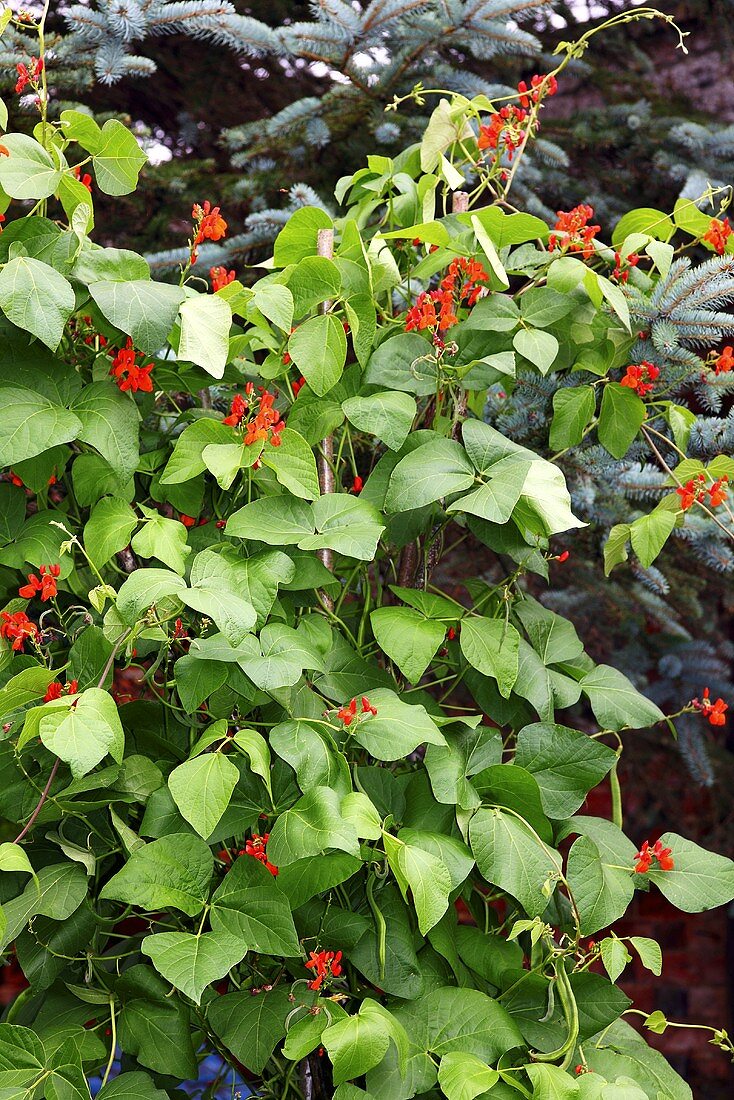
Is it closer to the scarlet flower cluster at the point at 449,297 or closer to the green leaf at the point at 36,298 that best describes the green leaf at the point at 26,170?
the green leaf at the point at 36,298

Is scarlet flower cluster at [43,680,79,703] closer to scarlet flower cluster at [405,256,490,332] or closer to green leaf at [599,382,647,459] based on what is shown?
scarlet flower cluster at [405,256,490,332]

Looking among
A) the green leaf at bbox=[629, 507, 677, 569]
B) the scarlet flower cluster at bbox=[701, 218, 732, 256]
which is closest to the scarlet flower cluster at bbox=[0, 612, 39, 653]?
the green leaf at bbox=[629, 507, 677, 569]

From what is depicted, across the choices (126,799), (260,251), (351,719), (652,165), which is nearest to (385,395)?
(351,719)

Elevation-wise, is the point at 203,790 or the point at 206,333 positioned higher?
the point at 206,333

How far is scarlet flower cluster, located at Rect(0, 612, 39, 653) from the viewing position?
2.61 feet

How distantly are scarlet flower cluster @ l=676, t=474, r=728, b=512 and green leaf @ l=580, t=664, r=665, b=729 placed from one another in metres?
0.19

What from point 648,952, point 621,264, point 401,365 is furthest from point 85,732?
point 621,264

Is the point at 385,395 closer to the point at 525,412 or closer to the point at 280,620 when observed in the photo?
the point at 280,620

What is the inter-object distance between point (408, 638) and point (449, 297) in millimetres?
299

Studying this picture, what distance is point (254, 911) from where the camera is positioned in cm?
78

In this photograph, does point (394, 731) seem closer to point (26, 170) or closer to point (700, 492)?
Answer: point (700, 492)

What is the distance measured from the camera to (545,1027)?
893mm

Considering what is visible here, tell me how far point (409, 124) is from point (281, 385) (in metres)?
0.75

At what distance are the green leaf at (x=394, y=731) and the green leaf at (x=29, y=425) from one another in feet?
1.08
